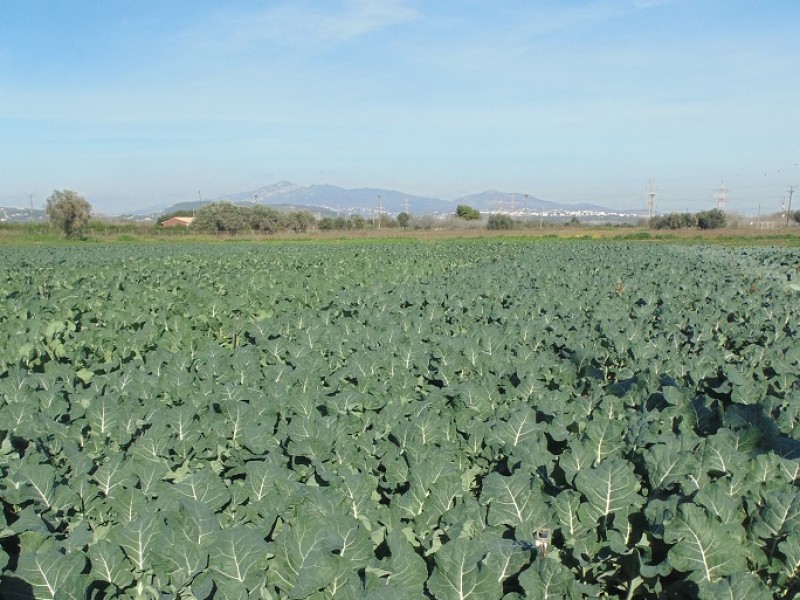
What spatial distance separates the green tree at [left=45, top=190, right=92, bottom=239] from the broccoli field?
203 feet

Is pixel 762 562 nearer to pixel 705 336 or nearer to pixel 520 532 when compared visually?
pixel 520 532

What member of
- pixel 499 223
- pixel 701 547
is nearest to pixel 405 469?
pixel 701 547

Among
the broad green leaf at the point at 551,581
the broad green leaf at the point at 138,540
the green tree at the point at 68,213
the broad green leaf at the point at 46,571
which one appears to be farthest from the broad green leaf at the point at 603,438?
the green tree at the point at 68,213

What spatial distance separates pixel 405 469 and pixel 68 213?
68395 millimetres

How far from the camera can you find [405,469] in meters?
3.59

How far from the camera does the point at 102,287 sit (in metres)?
15.0

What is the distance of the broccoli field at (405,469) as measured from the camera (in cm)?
246

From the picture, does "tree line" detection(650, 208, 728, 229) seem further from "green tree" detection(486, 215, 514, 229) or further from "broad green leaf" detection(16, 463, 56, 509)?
"broad green leaf" detection(16, 463, 56, 509)

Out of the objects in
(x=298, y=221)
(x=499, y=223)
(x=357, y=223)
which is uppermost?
(x=298, y=221)

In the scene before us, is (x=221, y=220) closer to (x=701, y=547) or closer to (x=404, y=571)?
(x=404, y=571)

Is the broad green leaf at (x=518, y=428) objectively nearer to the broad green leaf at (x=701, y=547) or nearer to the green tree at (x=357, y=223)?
the broad green leaf at (x=701, y=547)

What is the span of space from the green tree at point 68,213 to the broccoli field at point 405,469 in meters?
62.0

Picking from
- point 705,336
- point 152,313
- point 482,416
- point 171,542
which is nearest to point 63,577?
point 171,542

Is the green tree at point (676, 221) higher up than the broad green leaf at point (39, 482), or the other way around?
the green tree at point (676, 221)
